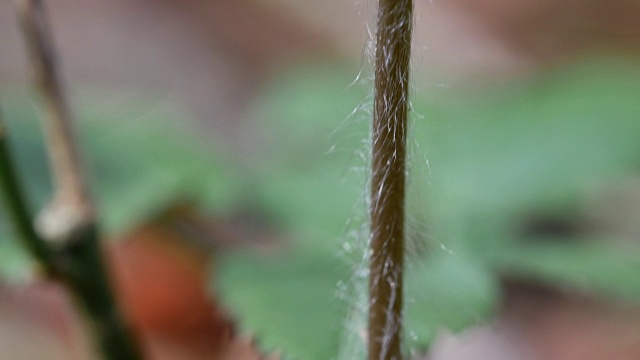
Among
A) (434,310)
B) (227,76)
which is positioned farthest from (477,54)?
(434,310)

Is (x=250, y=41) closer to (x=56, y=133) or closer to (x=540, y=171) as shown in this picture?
(x=540, y=171)

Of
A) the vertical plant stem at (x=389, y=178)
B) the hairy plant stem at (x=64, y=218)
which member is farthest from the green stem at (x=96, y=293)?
the vertical plant stem at (x=389, y=178)

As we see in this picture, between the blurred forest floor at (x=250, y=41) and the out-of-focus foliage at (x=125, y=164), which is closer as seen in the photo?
the out-of-focus foliage at (x=125, y=164)

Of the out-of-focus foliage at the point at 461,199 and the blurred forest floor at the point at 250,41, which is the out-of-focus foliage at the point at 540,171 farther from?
the blurred forest floor at the point at 250,41

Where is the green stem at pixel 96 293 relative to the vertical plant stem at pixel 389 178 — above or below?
below

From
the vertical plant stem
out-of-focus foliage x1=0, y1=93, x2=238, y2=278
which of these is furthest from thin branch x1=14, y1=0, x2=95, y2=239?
the vertical plant stem

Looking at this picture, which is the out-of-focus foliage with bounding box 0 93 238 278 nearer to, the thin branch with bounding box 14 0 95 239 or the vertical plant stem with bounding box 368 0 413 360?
the thin branch with bounding box 14 0 95 239

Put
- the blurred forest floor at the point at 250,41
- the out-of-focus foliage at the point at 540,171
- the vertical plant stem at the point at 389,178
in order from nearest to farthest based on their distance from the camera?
the vertical plant stem at the point at 389,178 → the out-of-focus foliage at the point at 540,171 → the blurred forest floor at the point at 250,41

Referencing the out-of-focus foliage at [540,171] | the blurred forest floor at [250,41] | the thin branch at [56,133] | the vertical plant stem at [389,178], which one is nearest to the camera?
the vertical plant stem at [389,178]

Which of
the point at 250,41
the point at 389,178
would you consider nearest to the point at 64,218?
the point at 389,178
